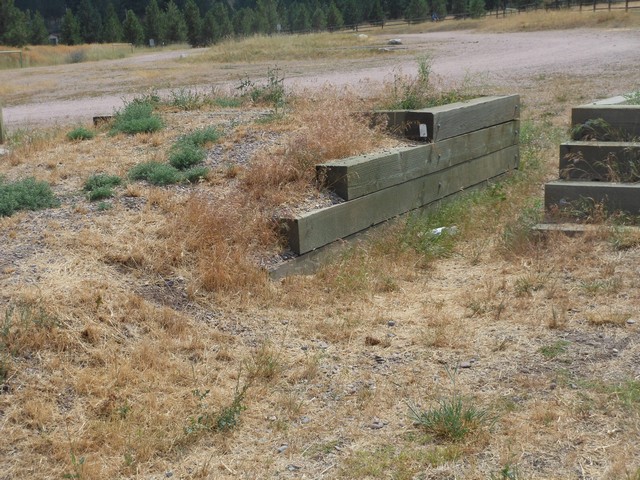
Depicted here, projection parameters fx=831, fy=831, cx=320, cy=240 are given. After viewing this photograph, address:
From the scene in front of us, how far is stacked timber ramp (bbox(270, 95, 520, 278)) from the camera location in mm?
6402

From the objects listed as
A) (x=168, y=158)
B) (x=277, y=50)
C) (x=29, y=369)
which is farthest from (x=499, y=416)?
(x=277, y=50)

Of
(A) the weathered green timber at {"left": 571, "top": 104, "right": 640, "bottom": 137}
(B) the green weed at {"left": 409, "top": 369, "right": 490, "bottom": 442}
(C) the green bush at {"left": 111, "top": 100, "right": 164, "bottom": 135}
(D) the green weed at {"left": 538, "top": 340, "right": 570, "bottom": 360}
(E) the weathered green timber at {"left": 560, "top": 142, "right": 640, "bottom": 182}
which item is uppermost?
(C) the green bush at {"left": 111, "top": 100, "right": 164, "bottom": 135}

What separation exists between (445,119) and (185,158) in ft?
8.48

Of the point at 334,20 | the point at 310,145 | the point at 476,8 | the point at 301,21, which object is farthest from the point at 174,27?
the point at 310,145

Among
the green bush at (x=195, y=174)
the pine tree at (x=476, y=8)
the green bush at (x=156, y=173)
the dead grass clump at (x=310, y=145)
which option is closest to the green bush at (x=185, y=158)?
the green bush at (x=156, y=173)

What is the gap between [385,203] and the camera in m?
7.07

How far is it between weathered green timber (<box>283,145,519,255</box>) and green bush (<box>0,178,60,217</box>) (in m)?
1.80

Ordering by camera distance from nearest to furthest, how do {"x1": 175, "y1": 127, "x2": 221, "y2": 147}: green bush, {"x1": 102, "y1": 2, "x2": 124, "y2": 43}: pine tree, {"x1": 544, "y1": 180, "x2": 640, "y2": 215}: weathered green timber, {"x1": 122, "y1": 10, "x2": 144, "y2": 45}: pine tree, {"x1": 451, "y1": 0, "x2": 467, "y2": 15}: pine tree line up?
{"x1": 544, "y1": 180, "x2": 640, "y2": 215}: weathered green timber → {"x1": 175, "y1": 127, "x2": 221, "y2": 147}: green bush → {"x1": 122, "y1": 10, "x2": 144, "y2": 45}: pine tree → {"x1": 102, "y1": 2, "x2": 124, "y2": 43}: pine tree → {"x1": 451, "y1": 0, "x2": 467, "y2": 15}: pine tree

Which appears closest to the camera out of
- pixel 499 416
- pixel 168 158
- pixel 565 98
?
pixel 499 416

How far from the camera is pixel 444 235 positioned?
718 cm

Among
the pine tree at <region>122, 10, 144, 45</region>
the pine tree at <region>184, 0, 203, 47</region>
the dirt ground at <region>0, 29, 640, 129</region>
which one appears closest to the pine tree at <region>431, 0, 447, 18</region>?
the pine tree at <region>184, 0, 203, 47</region>

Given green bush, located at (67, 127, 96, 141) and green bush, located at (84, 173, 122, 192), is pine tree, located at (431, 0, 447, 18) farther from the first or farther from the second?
green bush, located at (84, 173, 122, 192)

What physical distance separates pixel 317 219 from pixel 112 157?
2.23 meters

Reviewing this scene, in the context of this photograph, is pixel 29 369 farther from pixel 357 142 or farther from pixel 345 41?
pixel 345 41
